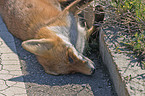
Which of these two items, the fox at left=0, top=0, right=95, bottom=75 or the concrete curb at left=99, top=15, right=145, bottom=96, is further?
the fox at left=0, top=0, right=95, bottom=75

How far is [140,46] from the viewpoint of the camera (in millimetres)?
3707

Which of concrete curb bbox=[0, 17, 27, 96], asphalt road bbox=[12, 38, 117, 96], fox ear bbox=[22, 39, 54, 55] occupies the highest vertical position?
fox ear bbox=[22, 39, 54, 55]

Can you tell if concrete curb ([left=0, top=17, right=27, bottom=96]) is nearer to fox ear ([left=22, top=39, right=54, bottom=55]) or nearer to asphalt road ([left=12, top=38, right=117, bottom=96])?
asphalt road ([left=12, top=38, right=117, bottom=96])

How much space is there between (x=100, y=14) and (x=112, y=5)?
0.33 metres

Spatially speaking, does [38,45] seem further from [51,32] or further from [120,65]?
[120,65]

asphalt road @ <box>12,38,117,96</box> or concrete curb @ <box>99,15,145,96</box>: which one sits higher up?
concrete curb @ <box>99,15,145,96</box>

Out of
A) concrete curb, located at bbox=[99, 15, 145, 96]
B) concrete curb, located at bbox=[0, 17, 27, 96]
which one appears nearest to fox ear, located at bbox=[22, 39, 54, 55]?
concrete curb, located at bbox=[0, 17, 27, 96]

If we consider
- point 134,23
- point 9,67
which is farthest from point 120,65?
point 9,67

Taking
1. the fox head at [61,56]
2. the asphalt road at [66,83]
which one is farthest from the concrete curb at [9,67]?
the fox head at [61,56]

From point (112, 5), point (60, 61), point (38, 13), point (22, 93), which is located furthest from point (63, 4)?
point (22, 93)

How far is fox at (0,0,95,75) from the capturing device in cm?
423

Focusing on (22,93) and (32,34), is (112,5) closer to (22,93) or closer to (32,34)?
(32,34)

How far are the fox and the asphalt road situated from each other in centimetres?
13

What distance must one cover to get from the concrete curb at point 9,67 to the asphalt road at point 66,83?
108 millimetres
